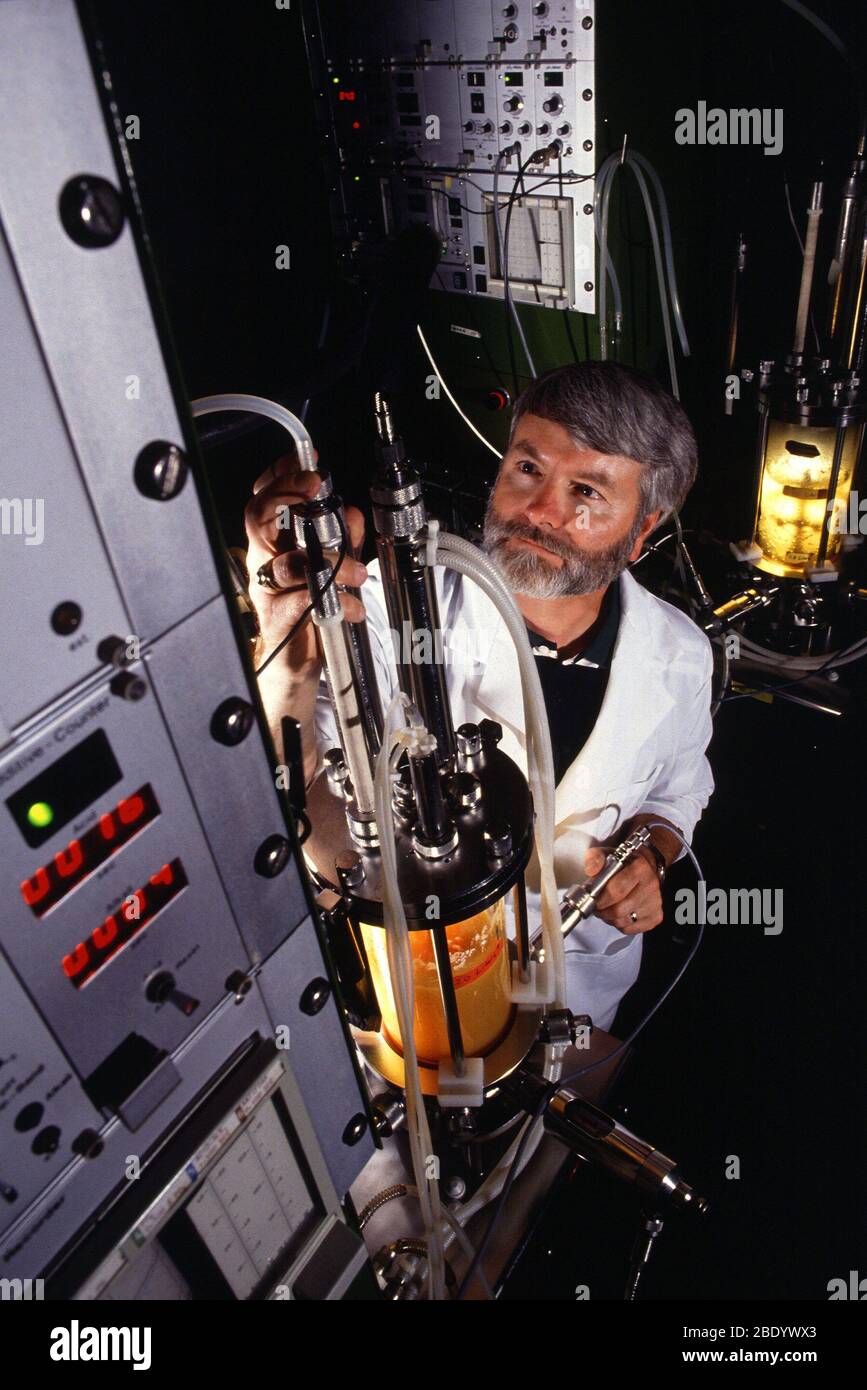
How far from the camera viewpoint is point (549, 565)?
62.1 inches

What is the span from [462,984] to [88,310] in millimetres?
575

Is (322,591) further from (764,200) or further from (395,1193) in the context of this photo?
(764,200)

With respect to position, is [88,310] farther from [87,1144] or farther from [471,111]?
[471,111]

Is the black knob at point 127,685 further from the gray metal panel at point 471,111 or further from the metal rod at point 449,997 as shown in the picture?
the gray metal panel at point 471,111

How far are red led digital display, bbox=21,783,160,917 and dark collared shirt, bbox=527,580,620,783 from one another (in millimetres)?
1214

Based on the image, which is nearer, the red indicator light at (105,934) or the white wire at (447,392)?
the red indicator light at (105,934)

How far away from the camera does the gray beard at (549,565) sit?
158 cm

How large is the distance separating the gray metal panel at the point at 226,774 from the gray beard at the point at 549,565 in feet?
3.66

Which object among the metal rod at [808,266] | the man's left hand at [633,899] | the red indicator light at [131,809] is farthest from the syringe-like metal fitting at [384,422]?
the metal rod at [808,266]

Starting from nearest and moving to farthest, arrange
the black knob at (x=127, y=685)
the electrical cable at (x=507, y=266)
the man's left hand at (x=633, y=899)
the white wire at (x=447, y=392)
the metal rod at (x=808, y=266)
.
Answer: the black knob at (x=127, y=685) → the man's left hand at (x=633, y=899) → the metal rod at (x=808, y=266) → the electrical cable at (x=507, y=266) → the white wire at (x=447, y=392)

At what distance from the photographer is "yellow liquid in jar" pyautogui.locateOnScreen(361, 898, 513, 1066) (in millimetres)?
685

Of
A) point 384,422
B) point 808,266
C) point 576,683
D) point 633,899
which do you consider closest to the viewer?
point 384,422

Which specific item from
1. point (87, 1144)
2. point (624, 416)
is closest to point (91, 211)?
point (87, 1144)

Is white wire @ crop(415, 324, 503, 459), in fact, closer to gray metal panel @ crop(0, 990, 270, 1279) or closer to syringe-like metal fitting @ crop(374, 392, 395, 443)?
syringe-like metal fitting @ crop(374, 392, 395, 443)
